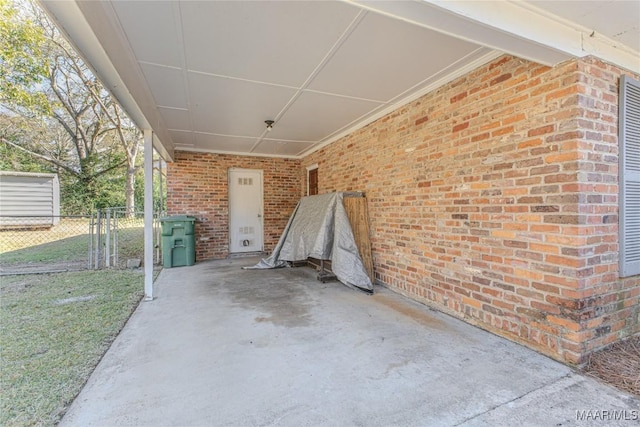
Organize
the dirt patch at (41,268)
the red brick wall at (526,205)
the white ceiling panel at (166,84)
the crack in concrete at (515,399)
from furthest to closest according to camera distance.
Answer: the dirt patch at (41,268)
the white ceiling panel at (166,84)
the red brick wall at (526,205)
the crack in concrete at (515,399)

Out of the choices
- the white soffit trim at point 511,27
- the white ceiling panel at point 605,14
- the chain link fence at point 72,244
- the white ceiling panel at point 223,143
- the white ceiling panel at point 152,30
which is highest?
the white ceiling panel at point 223,143

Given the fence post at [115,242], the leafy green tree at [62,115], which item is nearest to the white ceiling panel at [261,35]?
the fence post at [115,242]

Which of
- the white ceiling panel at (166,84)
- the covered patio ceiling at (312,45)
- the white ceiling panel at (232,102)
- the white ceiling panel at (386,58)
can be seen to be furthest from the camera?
the white ceiling panel at (232,102)

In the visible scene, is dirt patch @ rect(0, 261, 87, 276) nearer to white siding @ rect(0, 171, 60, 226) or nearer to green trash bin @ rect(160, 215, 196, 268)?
green trash bin @ rect(160, 215, 196, 268)

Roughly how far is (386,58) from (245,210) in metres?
5.50

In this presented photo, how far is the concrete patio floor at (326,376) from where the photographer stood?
1.66 metres

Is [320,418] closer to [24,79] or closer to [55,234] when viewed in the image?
[24,79]

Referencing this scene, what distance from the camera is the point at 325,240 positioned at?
4.80m

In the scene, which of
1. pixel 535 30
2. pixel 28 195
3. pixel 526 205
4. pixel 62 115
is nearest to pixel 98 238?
pixel 526 205

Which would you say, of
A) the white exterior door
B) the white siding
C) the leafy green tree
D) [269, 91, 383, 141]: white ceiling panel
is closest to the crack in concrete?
[269, 91, 383, 141]: white ceiling panel

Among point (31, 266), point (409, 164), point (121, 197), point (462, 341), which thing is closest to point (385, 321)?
point (462, 341)

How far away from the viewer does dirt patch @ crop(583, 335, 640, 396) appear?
1929 mm

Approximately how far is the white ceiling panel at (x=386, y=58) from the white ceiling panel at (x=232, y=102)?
2.14 ft

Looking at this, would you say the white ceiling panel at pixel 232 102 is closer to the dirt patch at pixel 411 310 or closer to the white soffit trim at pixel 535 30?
the white soffit trim at pixel 535 30
